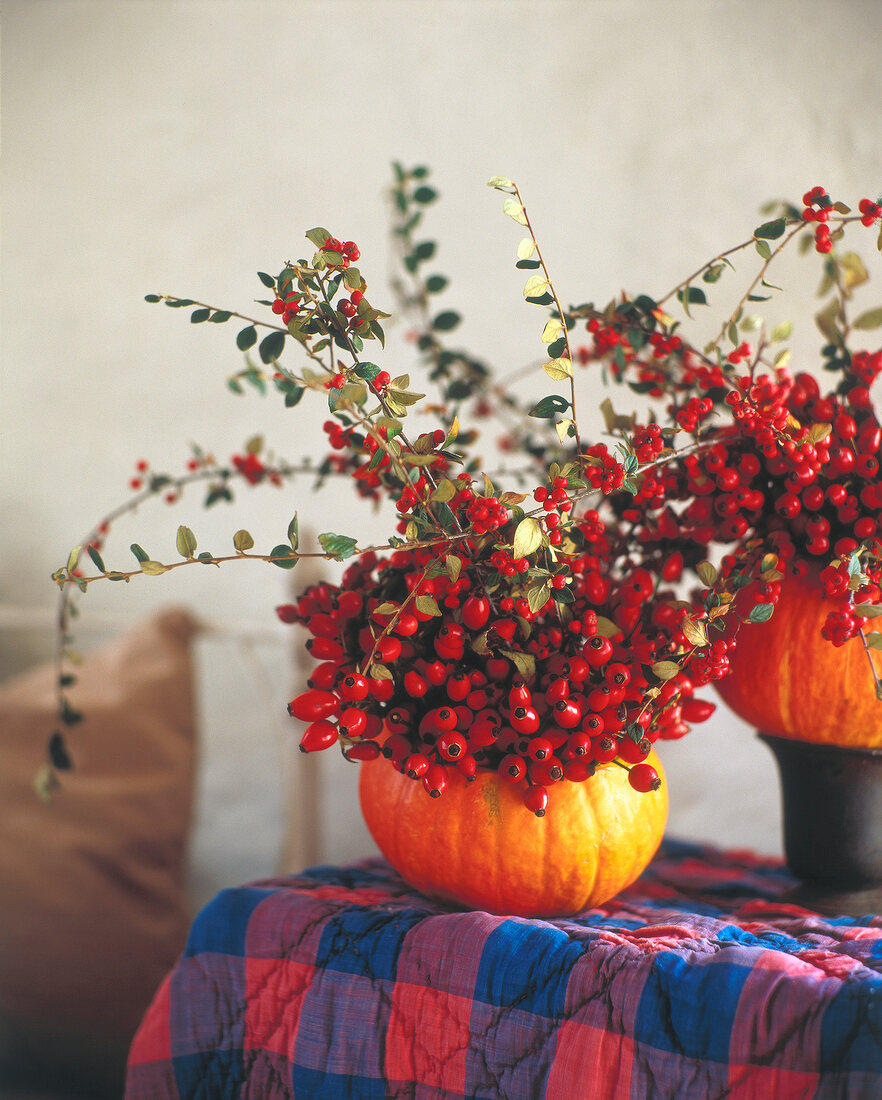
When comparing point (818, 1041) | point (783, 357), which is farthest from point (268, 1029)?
point (783, 357)

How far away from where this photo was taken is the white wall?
104 cm

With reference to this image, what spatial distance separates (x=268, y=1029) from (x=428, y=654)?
29cm

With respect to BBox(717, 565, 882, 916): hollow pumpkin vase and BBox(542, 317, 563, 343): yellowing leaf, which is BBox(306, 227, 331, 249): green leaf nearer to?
BBox(542, 317, 563, 343): yellowing leaf

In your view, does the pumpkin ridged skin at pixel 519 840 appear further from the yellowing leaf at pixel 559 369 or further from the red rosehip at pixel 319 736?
the yellowing leaf at pixel 559 369

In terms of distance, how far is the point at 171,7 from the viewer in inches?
48.0

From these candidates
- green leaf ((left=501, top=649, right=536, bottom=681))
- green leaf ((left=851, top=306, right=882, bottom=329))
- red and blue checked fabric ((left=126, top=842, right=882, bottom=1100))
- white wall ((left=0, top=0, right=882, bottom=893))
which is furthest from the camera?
white wall ((left=0, top=0, right=882, bottom=893))

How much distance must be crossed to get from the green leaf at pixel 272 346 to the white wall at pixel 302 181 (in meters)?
0.65

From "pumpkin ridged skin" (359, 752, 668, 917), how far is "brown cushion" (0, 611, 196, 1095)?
0.67m

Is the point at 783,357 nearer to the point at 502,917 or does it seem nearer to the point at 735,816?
the point at 502,917

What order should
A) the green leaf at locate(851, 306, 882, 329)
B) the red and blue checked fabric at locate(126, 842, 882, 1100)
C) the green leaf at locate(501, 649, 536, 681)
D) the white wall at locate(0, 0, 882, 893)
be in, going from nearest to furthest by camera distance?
the red and blue checked fabric at locate(126, 842, 882, 1100) → the green leaf at locate(501, 649, 536, 681) → the green leaf at locate(851, 306, 882, 329) → the white wall at locate(0, 0, 882, 893)

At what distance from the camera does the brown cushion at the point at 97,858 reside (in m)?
1.08

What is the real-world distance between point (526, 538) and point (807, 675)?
0.27m

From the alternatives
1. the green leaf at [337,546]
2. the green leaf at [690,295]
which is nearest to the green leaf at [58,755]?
the green leaf at [337,546]

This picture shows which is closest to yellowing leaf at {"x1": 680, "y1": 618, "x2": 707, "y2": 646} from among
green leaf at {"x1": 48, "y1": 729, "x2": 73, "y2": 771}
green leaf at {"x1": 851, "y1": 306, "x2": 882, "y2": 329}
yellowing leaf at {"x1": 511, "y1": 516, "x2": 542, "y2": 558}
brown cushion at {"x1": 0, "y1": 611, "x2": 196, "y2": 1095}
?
yellowing leaf at {"x1": 511, "y1": 516, "x2": 542, "y2": 558}
